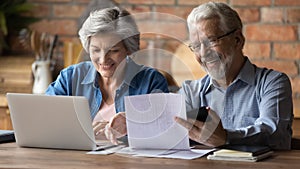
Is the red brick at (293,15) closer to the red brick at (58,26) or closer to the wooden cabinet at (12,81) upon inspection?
the red brick at (58,26)

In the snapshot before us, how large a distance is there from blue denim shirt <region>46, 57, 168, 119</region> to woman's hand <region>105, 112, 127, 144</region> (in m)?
0.12

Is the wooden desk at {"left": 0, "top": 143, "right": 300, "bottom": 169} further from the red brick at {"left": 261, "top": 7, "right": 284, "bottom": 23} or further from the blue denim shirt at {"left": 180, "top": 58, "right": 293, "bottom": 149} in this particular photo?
the red brick at {"left": 261, "top": 7, "right": 284, "bottom": 23}

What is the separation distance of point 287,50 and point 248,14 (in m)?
0.28

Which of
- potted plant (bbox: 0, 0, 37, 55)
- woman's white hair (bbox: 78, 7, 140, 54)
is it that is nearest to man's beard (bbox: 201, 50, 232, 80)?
woman's white hair (bbox: 78, 7, 140, 54)

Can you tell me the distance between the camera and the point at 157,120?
2.23 metres

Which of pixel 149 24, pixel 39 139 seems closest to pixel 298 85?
pixel 149 24

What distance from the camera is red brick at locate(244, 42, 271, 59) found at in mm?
3842

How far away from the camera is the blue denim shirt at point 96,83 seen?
262 cm

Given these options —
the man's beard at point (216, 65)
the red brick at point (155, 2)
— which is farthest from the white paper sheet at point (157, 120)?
the red brick at point (155, 2)

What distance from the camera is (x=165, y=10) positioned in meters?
3.98

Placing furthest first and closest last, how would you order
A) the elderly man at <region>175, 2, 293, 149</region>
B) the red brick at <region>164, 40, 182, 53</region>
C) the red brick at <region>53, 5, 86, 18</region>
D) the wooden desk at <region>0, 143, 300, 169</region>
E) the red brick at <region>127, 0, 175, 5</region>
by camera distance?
the red brick at <region>53, 5, 86, 18</region>
the red brick at <region>127, 0, 175, 5</region>
the elderly man at <region>175, 2, 293, 149</region>
the red brick at <region>164, 40, 182, 53</region>
the wooden desk at <region>0, 143, 300, 169</region>

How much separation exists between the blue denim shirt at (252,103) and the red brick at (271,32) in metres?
1.17

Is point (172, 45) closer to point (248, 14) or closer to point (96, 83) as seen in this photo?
point (96, 83)

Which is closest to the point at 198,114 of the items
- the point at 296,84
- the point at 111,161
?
the point at 111,161
